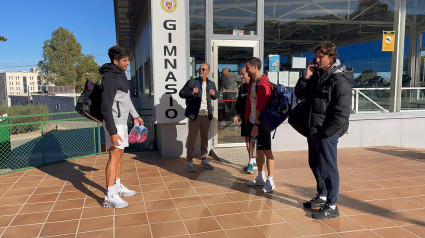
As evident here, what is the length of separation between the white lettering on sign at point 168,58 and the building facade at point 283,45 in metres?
0.02

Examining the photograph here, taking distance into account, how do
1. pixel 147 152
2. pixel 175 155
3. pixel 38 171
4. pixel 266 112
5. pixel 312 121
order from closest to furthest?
pixel 312 121, pixel 266 112, pixel 38 171, pixel 175 155, pixel 147 152

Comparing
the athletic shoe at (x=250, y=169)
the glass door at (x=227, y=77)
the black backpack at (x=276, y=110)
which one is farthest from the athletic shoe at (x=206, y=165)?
the black backpack at (x=276, y=110)

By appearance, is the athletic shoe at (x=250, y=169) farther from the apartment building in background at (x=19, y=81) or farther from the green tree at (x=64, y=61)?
the apartment building in background at (x=19, y=81)

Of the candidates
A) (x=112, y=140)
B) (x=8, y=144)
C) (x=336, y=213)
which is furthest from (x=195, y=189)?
(x=8, y=144)

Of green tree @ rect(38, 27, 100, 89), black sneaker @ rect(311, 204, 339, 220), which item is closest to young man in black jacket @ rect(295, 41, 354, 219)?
black sneaker @ rect(311, 204, 339, 220)

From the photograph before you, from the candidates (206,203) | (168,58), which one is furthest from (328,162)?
(168,58)

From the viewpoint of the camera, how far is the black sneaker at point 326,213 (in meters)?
3.18

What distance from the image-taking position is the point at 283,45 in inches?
261

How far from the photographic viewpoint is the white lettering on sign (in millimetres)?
5293

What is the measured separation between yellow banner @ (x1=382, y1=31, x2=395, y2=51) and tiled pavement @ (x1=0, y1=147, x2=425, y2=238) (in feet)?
9.95

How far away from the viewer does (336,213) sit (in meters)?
3.22

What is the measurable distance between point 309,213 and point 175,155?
3.20m

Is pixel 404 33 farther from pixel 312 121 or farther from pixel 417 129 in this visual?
pixel 312 121

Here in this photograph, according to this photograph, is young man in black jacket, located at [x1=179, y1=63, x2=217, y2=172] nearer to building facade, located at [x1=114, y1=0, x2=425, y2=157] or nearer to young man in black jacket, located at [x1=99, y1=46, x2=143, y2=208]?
building facade, located at [x1=114, y1=0, x2=425, y2=157]
